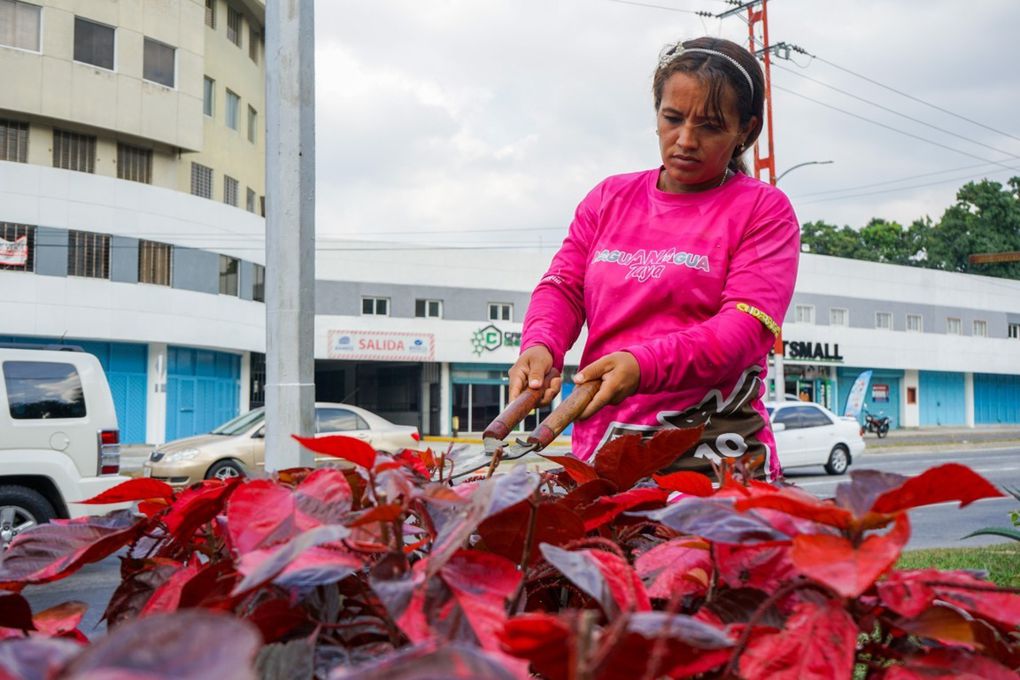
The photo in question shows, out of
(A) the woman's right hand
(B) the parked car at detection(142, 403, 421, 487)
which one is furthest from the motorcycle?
(A) the woman's right hand

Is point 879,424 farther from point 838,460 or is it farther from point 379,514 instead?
point 379,514

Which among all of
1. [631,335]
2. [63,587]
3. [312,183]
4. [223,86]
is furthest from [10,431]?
[223,86]

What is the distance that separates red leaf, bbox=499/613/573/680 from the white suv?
716 cm

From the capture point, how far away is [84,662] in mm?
362

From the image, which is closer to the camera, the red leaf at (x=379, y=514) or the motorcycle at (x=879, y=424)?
the red leaf at (x=379, y=514)

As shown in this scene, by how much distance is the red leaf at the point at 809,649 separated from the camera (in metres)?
0.56

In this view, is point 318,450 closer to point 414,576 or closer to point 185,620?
point 414,576

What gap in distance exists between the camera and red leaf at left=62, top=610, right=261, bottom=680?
1.17 ft

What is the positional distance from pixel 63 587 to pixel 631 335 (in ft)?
19.4

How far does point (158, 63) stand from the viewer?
80.8ft

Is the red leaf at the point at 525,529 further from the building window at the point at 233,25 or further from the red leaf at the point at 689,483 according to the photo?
the building window at the point at 233,25

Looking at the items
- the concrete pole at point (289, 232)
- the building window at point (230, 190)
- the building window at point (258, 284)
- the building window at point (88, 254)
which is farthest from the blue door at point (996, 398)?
the concrete pole at point (289, 232)

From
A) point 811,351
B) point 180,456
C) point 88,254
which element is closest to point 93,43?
point 88,254

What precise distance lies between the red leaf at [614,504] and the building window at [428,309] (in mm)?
30762
